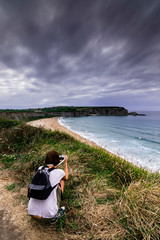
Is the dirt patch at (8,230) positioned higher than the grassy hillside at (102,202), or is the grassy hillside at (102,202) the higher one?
the grassy hillside at (102,202)

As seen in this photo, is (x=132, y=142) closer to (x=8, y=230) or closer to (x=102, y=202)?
(x=102, y=202)

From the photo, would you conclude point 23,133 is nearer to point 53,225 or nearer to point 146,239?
point 53,225

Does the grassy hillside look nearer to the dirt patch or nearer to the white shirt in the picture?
the dirt patch

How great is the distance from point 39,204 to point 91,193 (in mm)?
1505

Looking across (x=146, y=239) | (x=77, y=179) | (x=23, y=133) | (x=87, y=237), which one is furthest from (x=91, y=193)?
(x=23, y=133)

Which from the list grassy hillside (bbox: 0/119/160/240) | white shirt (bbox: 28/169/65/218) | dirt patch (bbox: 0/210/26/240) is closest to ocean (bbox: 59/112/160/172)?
grassy hillside (bbox: 0/119/160/240)

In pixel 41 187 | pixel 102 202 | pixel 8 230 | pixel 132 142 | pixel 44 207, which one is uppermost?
pixel 41 187

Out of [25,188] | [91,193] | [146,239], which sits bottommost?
[25,188]

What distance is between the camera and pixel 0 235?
2.05 m

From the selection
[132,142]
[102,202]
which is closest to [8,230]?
[102,202]

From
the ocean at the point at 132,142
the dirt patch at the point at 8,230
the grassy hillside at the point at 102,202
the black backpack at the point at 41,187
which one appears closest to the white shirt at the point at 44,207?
the black backpack at the point at 41,187

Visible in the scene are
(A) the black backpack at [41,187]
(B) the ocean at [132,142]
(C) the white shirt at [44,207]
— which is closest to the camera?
(A) the black backpack at [41,187]

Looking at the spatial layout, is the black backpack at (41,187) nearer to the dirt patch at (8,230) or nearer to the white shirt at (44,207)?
the white shirt at (44,207)

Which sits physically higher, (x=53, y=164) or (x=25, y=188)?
(x=53, y=164)
